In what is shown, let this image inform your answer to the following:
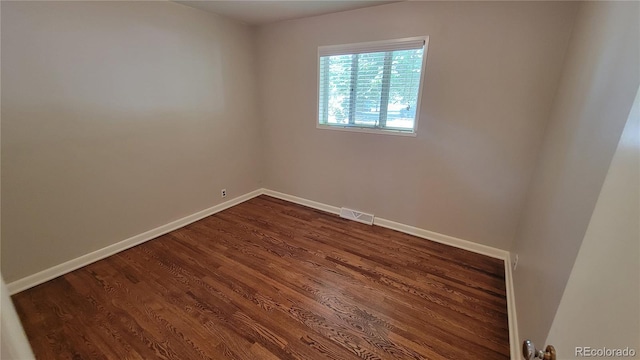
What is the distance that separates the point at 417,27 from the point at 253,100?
2.24m

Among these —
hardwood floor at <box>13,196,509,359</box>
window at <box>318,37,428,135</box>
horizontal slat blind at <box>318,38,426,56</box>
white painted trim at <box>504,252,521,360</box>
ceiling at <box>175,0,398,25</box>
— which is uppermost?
ceiling at <box>175,0,398,25</box>

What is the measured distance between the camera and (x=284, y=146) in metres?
3.64

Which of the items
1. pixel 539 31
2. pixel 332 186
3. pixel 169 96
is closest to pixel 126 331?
pixel 169 96

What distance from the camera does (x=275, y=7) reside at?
104 inches

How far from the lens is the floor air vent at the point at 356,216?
314 centimetres

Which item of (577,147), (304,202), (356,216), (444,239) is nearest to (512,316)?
(444,239)

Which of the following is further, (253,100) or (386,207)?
(253,100)

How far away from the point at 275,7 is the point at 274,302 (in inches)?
111

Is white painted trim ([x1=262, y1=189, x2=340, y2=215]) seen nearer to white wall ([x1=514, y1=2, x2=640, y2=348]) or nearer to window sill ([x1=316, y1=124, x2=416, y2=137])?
window sill ([x1=316, y1=124, x2=416, y2=137])

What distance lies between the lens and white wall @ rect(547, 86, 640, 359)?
1.41ft

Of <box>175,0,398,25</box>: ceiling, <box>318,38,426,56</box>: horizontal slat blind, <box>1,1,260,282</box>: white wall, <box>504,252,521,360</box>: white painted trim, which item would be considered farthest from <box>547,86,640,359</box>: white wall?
<box>1,1,260,282</box>: white wall

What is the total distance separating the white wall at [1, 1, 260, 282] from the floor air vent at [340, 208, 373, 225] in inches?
68.7

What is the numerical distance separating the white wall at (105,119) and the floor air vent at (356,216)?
174 cm

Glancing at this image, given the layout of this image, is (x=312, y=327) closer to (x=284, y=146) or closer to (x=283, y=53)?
(x=284, y=146)
